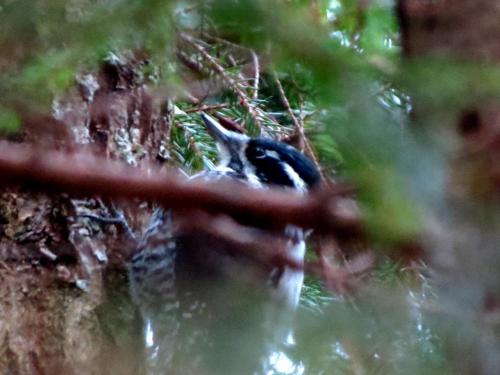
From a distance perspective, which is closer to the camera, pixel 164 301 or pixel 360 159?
pixel 360 159

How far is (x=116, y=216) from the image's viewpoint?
2047 millimetres

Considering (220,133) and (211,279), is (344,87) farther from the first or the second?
(220,133)

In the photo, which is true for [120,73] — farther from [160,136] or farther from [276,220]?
[276,220]

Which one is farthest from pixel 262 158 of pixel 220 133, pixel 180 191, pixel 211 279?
pixel 180 191

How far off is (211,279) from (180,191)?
1455 millimetres

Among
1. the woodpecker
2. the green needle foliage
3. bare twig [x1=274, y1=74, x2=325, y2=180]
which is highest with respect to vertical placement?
the green needle foliage

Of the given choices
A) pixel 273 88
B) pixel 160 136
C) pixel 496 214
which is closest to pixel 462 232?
pixel 496 214

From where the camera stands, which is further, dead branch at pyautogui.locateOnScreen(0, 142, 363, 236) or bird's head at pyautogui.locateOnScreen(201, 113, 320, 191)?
bird's head at pyautogui.locateOnScreen(201, 113, 320, 191)

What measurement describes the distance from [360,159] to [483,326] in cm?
24

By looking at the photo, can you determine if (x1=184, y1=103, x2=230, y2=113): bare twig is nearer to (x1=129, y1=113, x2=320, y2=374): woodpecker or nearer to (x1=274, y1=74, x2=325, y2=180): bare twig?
(x1=129, y1=113, x2=320, y2=374): woodpecker

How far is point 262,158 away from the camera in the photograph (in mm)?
2477

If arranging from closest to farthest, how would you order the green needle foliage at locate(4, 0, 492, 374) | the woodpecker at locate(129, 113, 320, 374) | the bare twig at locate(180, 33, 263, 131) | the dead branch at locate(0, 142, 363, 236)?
the dead branch at locate(0, 142, 363, 236) → the green needle foliage at locate(4, 0, 492, 374) → the woodpecker at locate(129, 113, 320, 374) → the bare twig at locate(180, 33, 263, 131)

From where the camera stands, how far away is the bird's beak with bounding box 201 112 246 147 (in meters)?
2.49

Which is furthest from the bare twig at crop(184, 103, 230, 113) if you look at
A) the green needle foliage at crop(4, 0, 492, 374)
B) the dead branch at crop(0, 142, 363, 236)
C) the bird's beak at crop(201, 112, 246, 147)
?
the dead branch at crop(0, 142, 363, 236)
